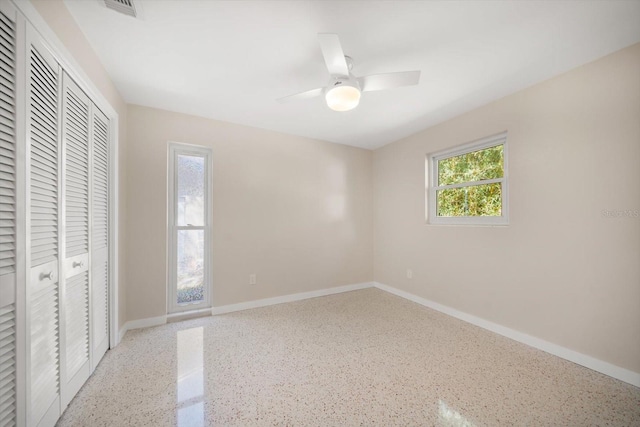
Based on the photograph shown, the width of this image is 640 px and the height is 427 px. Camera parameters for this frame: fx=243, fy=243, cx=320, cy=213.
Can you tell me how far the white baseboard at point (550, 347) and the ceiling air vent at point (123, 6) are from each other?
387 centimetres

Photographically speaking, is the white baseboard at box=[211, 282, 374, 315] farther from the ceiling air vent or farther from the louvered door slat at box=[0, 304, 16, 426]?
the ceiling air vent

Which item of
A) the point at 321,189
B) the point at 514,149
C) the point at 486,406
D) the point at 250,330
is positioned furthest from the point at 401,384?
the point at 321,189

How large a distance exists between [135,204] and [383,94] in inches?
111

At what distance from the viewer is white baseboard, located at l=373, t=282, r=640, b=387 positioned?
5.67 feet

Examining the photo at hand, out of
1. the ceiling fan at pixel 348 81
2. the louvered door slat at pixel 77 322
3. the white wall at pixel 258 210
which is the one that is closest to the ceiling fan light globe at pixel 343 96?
the ceiling fan at pixel 348 81

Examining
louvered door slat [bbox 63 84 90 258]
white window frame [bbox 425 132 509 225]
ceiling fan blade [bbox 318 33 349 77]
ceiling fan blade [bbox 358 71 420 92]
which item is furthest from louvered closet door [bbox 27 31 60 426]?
white window frame [bbox 425 132 509 225]

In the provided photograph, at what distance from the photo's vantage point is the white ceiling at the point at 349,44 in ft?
4.75

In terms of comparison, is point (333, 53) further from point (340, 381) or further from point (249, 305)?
point (249, 305)

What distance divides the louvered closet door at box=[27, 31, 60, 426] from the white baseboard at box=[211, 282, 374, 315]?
1.66m

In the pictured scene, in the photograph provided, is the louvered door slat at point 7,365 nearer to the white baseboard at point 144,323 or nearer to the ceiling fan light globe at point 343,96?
the white baseboard at point 144,323

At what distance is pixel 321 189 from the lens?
12.3 feet

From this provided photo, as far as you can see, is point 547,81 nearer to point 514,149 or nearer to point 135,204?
point 514,149

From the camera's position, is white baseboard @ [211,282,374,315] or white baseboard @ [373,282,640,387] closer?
white baseboard @ [373,282,640,387]

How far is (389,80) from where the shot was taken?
1683mm
